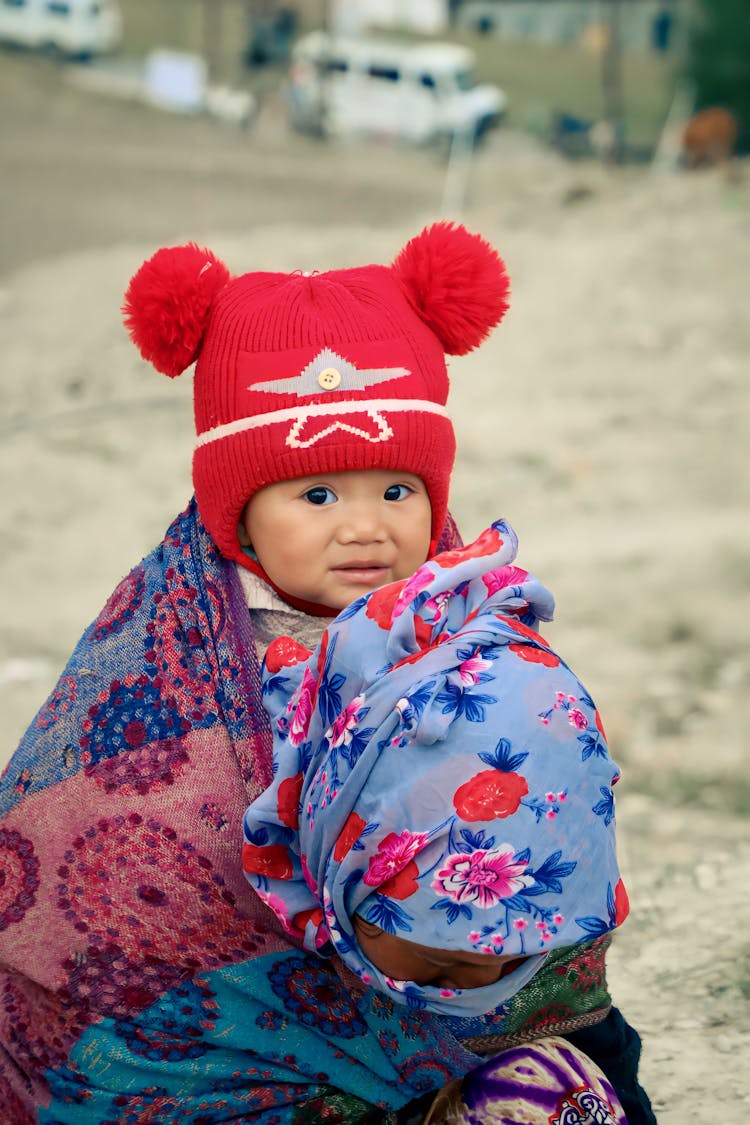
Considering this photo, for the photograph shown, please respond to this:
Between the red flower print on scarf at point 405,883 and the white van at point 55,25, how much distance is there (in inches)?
1133

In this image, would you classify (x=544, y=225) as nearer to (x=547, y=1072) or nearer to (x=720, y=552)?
(x=720, y=552)

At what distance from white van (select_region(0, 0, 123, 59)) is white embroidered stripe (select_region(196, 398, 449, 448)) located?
28.0 meters

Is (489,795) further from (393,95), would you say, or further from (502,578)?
(393,95)

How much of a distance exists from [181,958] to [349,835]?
49cm

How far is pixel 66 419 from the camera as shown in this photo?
324 inches

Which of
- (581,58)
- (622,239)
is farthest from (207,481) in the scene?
(581,58)

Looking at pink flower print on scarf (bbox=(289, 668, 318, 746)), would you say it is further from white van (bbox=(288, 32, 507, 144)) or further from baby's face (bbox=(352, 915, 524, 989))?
white van (bbox=(288, 32, 507, 144))

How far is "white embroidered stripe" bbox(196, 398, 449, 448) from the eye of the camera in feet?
7.27

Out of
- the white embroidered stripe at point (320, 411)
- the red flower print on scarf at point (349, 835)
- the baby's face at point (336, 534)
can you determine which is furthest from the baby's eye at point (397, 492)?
the red flower print on scarf at point (349, 835)

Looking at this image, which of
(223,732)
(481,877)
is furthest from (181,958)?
(481,877)

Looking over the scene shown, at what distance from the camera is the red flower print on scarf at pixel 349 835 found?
1.74 m

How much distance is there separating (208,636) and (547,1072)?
0.88 m

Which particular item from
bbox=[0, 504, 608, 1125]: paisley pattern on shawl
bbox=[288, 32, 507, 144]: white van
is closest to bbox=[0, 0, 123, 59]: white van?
bbox=[288, 32, 507, 144]: white van

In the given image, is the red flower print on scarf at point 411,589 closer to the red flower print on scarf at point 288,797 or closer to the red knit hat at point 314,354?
the red flower print on scarf at point 288,797
